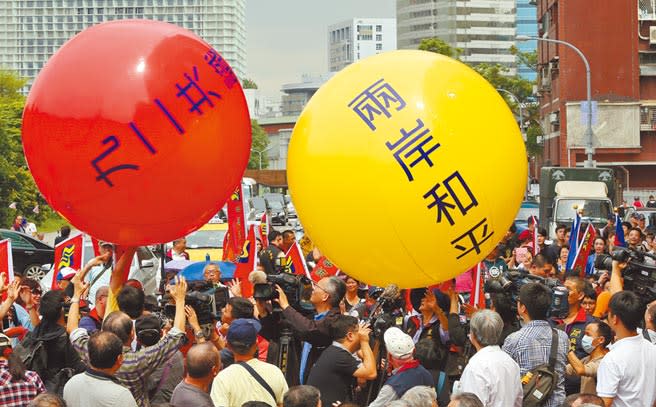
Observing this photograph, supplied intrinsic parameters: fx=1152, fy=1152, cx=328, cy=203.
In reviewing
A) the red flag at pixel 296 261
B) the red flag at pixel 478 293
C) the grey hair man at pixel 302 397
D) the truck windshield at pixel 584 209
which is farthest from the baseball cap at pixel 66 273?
the truck windshield at pixel 584 209

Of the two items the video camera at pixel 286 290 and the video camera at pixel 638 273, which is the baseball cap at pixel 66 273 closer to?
the video camera at pixel 286 290

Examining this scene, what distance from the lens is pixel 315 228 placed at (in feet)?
23.9

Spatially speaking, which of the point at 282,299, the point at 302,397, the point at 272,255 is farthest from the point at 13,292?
the point at 272,255

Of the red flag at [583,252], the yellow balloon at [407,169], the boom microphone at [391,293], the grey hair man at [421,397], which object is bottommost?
the red flag at [583,252]

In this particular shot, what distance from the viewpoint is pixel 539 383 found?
23.5 ft

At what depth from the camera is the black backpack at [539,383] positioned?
7117mm

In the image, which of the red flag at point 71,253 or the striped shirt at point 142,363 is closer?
the striped shirt at point 142,363

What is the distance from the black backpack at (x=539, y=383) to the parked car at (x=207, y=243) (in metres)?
12.0

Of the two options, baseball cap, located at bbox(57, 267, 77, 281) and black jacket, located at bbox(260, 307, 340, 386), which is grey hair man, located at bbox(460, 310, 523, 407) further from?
baseball cap, located at bbox(57, 267, 77, 281)

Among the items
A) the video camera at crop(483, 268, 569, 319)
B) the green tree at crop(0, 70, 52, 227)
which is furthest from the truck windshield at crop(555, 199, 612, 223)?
the green tree at crop(0, 70, 52, 227)

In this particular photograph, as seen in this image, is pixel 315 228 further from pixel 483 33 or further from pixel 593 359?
pixel 483 33

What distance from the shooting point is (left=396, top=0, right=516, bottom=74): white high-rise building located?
167125mm

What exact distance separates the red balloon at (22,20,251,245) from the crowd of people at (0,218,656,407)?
67 centimetres

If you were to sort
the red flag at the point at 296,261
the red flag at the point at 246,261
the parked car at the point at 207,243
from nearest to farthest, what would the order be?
the red flag at the point at 246,261
the red flag at the point at 296,261
the parked car at the point at 207,243
